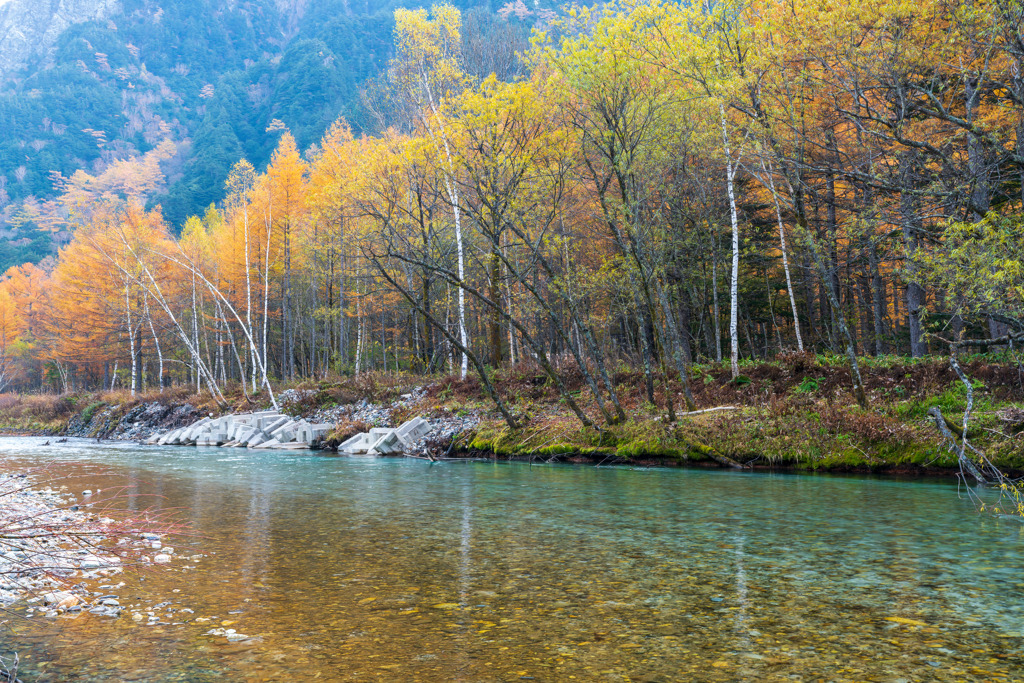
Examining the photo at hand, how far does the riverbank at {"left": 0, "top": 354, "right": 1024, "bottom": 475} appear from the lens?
1098cm

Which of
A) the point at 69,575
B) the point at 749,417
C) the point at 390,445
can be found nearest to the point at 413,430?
the point at 390,445

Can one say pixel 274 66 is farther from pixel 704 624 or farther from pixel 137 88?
pixel 704 624

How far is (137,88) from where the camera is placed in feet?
315

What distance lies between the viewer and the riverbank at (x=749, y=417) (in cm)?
1098

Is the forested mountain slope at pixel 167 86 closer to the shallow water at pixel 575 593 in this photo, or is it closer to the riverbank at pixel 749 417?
the riverbank at pixel 749 417

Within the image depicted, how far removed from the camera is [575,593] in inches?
187

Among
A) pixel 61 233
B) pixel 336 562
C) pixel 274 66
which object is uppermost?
pixel 274 66

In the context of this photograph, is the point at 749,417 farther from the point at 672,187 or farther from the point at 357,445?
the point at 357,445

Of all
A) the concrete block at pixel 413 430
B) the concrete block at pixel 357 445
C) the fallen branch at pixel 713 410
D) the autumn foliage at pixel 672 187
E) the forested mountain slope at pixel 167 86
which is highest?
the forested mountain slope at pixel 167 86

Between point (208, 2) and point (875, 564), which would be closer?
point (875, 564)

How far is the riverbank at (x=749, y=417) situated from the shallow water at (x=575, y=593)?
1.89m

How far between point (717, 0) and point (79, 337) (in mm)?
37302

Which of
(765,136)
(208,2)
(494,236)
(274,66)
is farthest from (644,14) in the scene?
(208,2)

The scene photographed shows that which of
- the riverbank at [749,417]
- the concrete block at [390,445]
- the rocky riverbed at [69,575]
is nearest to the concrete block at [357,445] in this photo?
the concrete block at [390,445]
